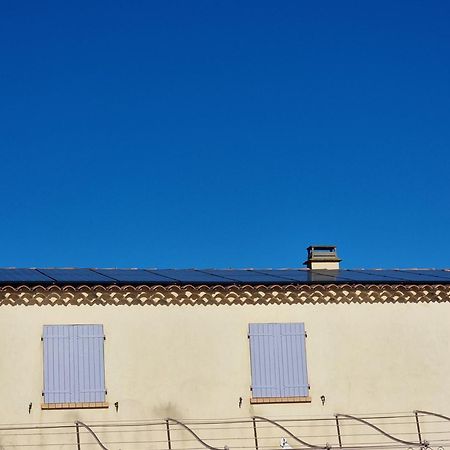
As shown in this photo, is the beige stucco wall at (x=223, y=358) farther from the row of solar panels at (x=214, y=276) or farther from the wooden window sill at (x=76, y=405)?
the row of solar panels at (x=214, y=276)

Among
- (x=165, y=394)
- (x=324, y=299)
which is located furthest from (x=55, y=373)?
(x=324, y=299)

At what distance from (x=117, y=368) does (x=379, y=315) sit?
7551 millimetres

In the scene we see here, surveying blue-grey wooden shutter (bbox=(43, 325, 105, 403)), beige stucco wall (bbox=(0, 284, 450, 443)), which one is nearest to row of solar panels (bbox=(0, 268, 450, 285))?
beige stucco wall (bbox=(0, 284, 450, 443))

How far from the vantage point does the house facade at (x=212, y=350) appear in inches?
1038

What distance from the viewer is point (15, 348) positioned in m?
26.3

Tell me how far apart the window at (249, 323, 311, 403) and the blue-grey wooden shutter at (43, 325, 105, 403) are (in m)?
4.12

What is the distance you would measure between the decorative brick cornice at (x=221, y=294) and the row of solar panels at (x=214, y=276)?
0.17 meters

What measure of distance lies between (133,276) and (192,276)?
173cm

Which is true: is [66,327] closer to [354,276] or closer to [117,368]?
[117,368]

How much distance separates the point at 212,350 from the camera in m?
27.8

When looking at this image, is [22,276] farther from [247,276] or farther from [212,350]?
[247,276]

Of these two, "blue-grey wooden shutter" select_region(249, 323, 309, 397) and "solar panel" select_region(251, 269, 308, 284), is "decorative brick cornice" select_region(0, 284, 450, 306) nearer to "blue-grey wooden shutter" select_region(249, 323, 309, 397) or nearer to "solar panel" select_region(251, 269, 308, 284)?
"solar panel" select_region(251, 269, 308, 284)

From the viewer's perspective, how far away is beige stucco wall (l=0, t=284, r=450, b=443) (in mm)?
26391

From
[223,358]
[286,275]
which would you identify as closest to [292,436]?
[223,358]
